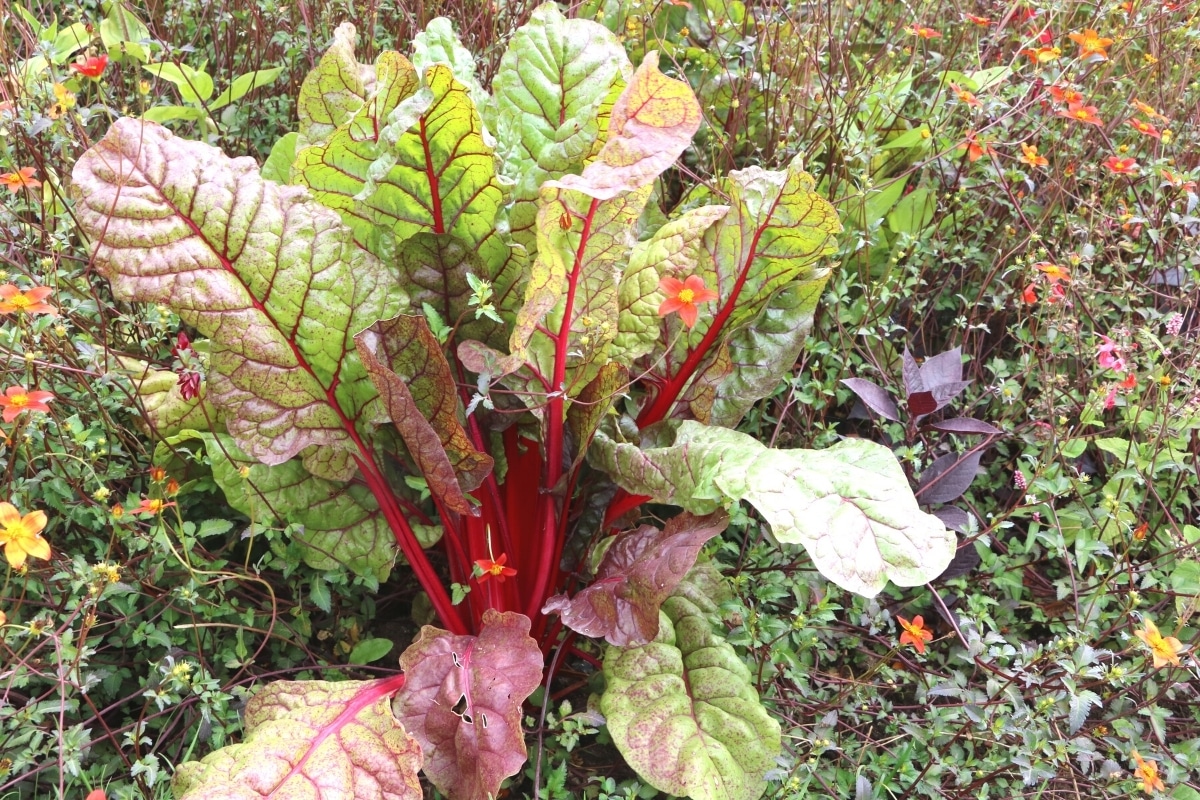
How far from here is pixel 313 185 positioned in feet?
5.27

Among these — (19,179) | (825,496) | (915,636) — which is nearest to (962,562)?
(915,636)

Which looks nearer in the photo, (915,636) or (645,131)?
(645,131)

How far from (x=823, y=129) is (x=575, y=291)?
104 centimetres

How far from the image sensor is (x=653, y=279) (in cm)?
166

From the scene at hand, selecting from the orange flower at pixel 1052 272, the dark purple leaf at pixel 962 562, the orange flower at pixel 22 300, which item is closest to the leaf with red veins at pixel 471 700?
the orange flower at pixel 22 300

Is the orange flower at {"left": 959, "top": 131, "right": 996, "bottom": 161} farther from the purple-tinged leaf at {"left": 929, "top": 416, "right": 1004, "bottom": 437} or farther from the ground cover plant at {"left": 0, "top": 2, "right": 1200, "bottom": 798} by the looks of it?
the purple-tinged leaf at {"left": 929, "top": 416, "right": 1004, "bottom": 437}

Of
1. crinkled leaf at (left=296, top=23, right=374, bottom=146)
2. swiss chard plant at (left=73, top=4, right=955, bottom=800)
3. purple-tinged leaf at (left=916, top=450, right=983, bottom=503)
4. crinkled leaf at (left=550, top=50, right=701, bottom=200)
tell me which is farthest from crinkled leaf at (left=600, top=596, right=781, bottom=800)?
crinkled leaf at (left=296, top=23, right=374, bottom=146)

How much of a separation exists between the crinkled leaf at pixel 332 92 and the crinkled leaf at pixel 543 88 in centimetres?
25

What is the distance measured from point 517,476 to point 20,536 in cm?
84

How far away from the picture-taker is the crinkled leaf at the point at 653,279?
165 cm

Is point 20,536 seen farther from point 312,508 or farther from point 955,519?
point 955,519

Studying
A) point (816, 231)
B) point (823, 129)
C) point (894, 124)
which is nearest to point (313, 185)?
point (816, 231)

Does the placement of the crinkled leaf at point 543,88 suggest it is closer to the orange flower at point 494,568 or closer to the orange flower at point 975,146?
the orange flower at point 494,568

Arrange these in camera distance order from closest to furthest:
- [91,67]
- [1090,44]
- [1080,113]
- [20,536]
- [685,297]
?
[20,536]
[685,297]
[91,67]
[1080,113]
[1090,44]
